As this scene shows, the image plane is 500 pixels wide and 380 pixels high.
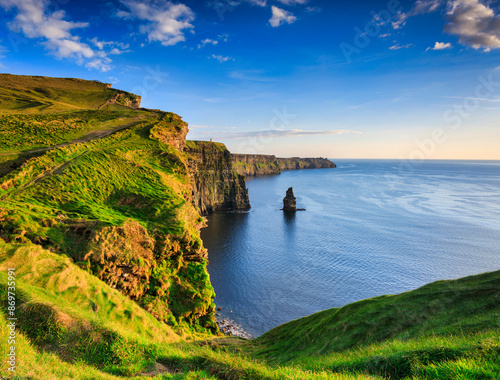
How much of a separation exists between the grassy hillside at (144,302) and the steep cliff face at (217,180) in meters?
80.9

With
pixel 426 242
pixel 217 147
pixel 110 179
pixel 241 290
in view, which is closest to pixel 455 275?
pixel 426 242

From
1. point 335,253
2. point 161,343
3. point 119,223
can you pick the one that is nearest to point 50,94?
point 119,223

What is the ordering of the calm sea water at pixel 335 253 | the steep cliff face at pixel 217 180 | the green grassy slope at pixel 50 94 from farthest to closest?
the steep cliff face at pixel 217 180
the green grassy slope at pixel 50 94
the calm sea water at pixel 335 253

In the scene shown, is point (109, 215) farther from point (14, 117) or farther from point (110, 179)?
point (14, 117)

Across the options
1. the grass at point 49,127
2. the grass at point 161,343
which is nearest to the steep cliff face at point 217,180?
the grass at point 49,127

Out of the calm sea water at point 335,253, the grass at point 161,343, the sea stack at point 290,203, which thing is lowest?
the calm sea water at point 335,253

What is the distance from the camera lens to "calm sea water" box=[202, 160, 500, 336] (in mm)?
48750

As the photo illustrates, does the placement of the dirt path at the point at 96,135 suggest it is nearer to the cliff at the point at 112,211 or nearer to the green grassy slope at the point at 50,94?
the cliff at the point at 112,211

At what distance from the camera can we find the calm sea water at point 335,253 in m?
48.8

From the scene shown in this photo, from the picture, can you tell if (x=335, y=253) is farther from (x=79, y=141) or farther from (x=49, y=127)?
(x=49, y=127)

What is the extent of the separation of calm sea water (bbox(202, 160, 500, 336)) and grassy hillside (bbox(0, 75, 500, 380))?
2261cm

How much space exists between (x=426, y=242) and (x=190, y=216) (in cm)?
7809

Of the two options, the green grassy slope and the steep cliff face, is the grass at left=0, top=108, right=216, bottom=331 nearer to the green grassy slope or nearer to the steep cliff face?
the green grassy slope

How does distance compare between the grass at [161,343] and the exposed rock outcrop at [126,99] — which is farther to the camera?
the exposed rock outcrop at [126,99]
